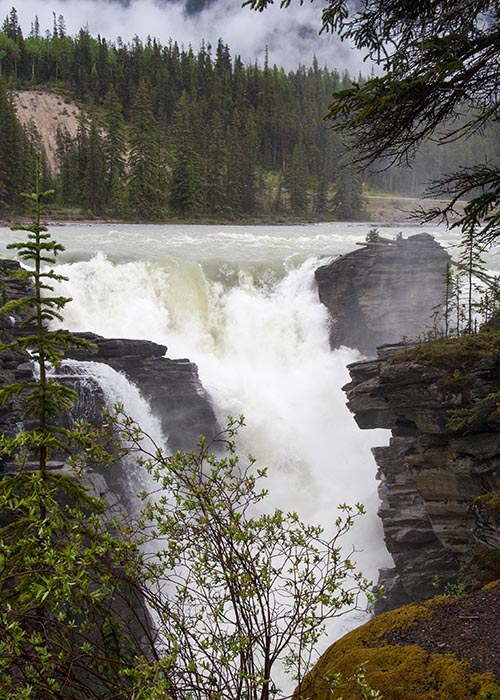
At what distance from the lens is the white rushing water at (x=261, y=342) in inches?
892

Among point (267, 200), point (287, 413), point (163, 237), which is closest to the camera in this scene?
point (287, 413)

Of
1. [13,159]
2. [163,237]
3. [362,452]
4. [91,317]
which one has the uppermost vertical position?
[13,159]

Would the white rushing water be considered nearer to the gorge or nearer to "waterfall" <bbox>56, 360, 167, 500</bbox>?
the gorge

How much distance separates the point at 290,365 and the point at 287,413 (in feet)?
14.3

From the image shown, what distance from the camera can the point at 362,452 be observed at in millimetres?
24203

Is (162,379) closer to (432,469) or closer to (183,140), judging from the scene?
(432,469)

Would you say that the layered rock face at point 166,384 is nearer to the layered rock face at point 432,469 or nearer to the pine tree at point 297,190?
the layered rock face at point 432,469

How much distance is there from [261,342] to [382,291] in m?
8.32

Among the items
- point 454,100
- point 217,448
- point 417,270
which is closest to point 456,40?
point 454,100

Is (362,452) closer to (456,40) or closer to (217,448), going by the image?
(217,448)

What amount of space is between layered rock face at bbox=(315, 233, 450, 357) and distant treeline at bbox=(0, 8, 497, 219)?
25.7 metres

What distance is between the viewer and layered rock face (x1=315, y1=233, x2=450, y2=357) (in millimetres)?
31625

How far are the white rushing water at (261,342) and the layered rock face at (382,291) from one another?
1.24 meters

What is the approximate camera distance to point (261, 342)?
96.3 feet
